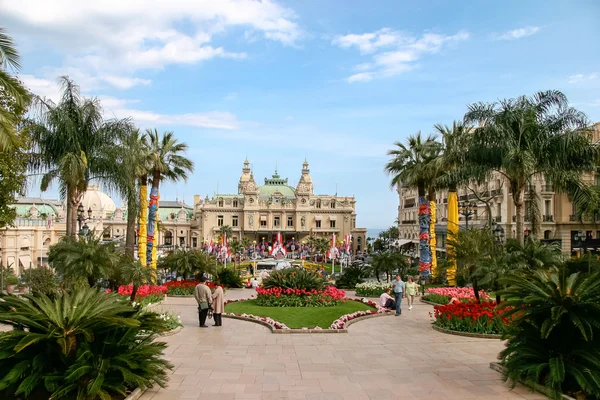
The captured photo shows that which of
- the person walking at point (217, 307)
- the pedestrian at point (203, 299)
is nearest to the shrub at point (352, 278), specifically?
the person walking at point (217, 307)

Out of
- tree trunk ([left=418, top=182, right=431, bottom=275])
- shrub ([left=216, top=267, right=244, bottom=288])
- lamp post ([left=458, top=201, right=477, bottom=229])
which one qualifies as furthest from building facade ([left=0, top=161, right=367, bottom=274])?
tree trunk ([left=418, top=182, right=431, bottom=275])

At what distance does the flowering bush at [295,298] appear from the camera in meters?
21.3

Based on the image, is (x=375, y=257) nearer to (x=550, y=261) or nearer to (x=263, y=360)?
(x=550, y=261)

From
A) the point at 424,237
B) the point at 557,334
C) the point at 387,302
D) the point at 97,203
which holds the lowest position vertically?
the point at 387,302

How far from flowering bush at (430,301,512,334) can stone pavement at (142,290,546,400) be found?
0.52 metres

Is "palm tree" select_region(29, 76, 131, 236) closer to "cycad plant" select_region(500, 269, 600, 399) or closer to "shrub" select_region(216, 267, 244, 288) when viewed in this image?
"shrub" select_region(216, 267, 244, 288)

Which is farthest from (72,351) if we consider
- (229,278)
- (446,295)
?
(229,278)

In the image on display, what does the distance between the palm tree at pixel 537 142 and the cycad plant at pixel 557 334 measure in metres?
12.9

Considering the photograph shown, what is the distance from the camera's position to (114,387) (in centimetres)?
857

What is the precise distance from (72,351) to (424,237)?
975 inches

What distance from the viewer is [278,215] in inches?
4751

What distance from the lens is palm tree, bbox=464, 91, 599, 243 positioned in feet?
A: 71.9

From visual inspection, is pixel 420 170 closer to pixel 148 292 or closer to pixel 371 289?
pixel 371 289

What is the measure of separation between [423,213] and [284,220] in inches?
3529
